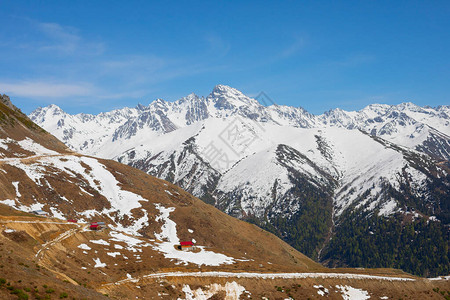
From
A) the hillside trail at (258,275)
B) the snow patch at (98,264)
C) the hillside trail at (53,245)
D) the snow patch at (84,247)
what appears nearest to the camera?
the hillside trail at (53,245)

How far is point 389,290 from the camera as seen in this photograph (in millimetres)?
74625

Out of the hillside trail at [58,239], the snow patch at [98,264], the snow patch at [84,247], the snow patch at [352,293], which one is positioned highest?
the hillside trail at [58,239]

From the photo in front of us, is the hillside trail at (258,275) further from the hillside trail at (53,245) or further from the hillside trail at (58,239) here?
the hillside trail at (58,239)

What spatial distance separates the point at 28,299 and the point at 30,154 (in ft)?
408

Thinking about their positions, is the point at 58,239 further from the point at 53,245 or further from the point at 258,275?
the point at 258,275

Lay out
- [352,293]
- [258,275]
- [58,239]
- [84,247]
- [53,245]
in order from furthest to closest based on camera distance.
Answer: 1. [352,293]
2. [258,275]
3. [84,247]
4. [58,239]
5. [53,245]

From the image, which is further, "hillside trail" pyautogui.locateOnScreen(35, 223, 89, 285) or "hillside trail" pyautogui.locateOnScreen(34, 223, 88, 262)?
"hillside trail" pyautogui.locateOnScreen(34, 223, 88, 262)

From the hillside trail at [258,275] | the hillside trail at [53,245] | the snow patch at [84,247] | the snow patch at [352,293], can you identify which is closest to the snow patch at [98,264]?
the snow patch at [84,247]

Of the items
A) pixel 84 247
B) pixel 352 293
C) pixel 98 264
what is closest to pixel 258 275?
pixel 352 293

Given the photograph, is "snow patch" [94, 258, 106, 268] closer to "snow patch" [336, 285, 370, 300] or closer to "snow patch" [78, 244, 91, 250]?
"snow patch" [78, 244, 91, 250]

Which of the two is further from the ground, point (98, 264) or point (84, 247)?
point (84, 247)

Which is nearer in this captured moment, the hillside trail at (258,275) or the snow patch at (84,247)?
the hillside trail at (258,275)

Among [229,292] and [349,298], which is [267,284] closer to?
[229,292]

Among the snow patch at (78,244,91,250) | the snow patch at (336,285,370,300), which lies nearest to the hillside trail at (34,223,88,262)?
the snow patch at (78,244,91,250)
